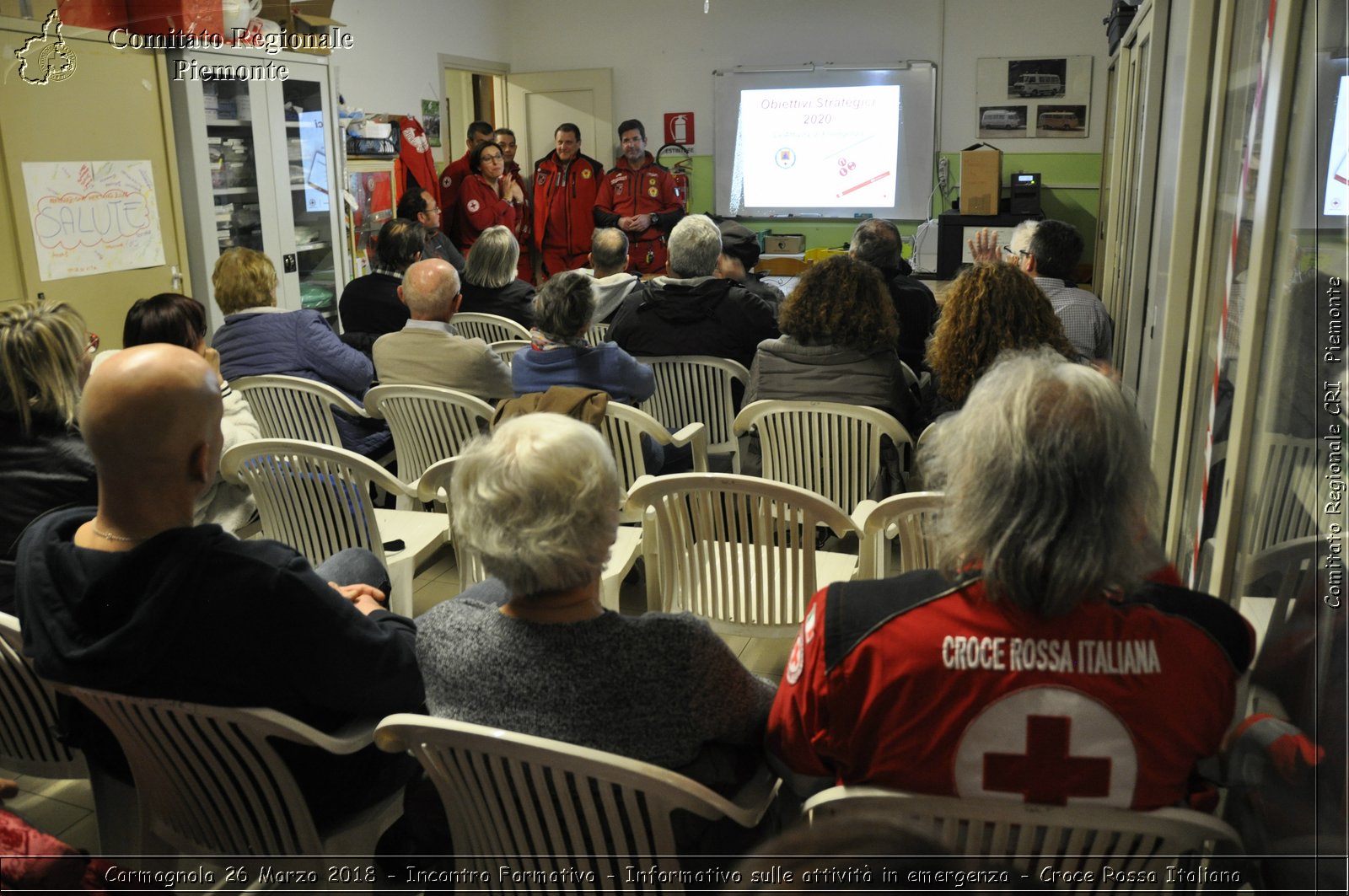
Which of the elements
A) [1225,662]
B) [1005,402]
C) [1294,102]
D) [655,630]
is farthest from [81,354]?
[1294,102]

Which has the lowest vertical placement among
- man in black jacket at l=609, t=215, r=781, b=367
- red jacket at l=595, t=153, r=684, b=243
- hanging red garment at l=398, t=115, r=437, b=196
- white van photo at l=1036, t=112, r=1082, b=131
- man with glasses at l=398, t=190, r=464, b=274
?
man in black jacket at l=609, t=215, r=781, b=367

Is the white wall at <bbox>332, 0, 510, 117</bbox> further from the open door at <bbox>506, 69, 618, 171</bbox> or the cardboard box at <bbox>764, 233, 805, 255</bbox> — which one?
the cardboard box at <bbox>764, 233, 805, 255</bbox>

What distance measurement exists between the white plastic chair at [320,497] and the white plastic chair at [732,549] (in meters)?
0.67

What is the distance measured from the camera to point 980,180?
743 centimetres

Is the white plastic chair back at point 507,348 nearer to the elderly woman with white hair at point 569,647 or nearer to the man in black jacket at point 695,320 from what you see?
the man in black jacket at point 695,320

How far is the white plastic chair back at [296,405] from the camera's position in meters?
3.22

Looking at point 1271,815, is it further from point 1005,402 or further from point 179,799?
point 179,799

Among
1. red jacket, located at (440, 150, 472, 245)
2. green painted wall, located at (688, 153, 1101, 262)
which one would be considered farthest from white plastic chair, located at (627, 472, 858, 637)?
green painted wall, located at (688, 153, 1101, 262)

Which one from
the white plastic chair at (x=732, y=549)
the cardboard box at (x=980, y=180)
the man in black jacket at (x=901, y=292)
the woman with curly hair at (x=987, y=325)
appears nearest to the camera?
the white plastic chair at (x=732, y=549)

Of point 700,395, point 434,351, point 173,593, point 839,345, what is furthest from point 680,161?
point 173,593

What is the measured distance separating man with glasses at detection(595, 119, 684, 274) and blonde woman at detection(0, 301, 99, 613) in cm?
618

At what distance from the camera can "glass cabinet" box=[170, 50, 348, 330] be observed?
4.87 m

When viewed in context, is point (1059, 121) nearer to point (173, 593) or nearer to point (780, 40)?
point (780, 40)

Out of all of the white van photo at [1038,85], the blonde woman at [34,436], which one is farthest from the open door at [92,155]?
the white van photo at [1038,85]
